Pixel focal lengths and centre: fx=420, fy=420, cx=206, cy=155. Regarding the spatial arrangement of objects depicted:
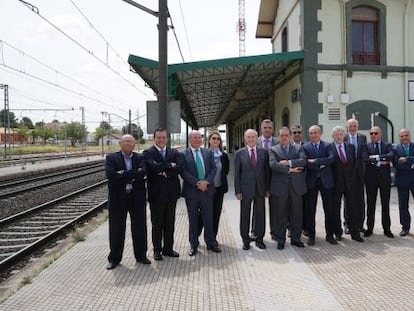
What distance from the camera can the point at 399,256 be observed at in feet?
19.1

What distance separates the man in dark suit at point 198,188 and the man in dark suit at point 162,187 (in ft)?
0.75

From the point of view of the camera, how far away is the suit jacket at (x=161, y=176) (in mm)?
5801

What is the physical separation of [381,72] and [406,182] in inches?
340

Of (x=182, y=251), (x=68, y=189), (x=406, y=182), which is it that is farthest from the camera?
(x=68, y=189)

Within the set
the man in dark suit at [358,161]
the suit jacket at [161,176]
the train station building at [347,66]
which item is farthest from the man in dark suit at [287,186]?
the train station building at [347,66]

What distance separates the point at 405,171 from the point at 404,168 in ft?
0.24

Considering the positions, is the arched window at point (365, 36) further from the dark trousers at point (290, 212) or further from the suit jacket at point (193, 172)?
the suit jacket at point (193, 172)

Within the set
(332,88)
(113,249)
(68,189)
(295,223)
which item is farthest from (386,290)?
(68,189)

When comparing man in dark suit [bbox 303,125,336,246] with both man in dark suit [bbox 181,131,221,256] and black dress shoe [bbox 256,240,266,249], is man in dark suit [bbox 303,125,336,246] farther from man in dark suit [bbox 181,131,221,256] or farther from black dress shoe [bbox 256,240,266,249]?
man in dark suit [bbox 181,131,221,256]

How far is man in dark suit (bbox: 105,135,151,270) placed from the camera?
5.50m

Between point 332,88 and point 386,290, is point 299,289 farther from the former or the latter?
point 332,88

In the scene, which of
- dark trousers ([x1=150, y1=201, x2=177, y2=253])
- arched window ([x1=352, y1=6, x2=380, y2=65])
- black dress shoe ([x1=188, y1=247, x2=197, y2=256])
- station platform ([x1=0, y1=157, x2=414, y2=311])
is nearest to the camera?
station platform ([x1=0, y1=157, x2=414, y2=311])

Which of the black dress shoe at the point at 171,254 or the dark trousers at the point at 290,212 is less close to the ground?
the dark trousers at the point at 290,212

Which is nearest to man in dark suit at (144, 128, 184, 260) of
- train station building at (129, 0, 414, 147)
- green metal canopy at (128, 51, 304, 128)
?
green metal canopy at (128, 51, 304, 128)
